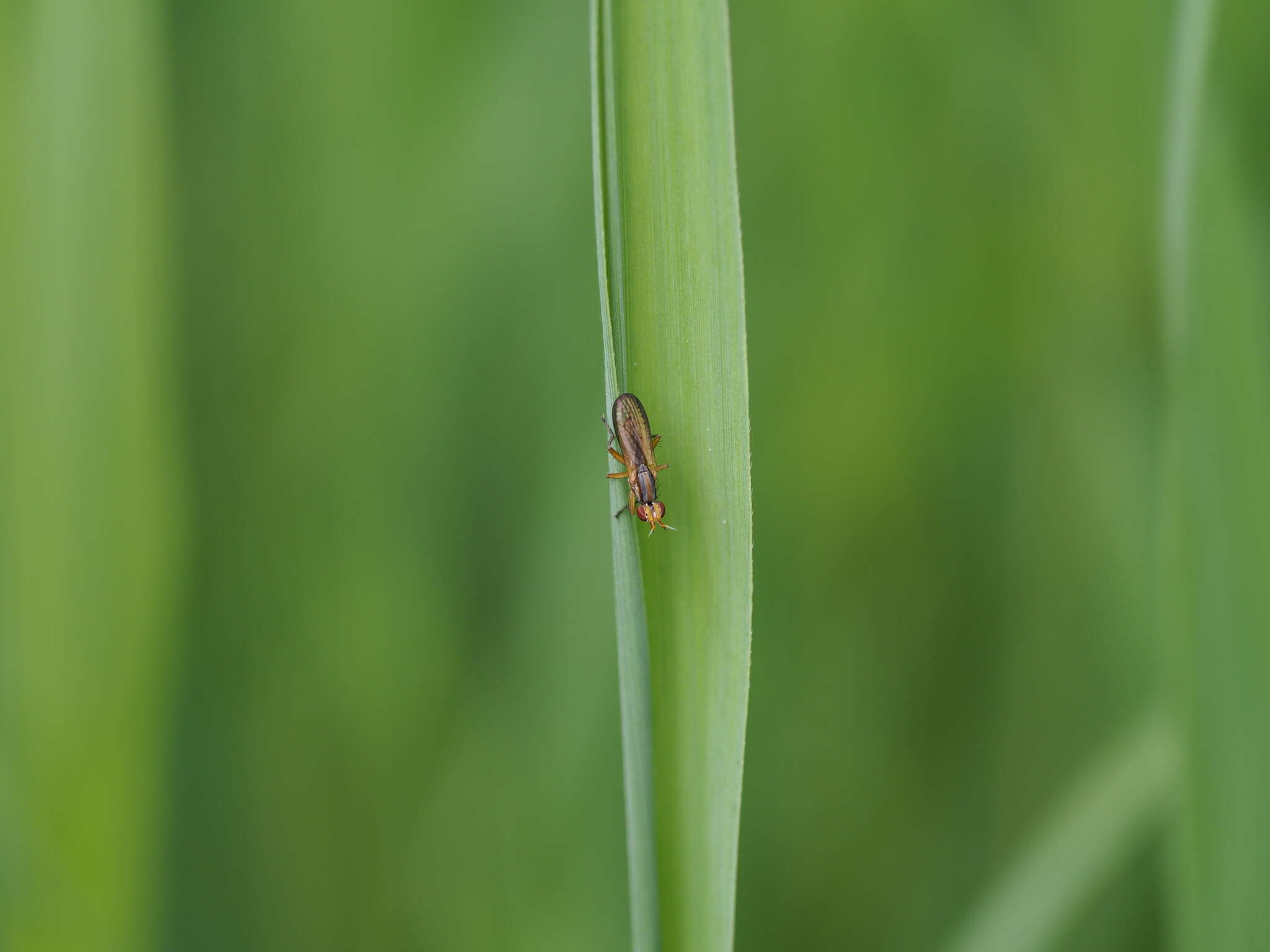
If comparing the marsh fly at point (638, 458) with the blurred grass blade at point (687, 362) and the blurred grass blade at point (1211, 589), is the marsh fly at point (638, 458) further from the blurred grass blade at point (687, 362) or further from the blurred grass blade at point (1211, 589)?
the blurred grass blade at point (1211, 589)

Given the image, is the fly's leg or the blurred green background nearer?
the fly's leg

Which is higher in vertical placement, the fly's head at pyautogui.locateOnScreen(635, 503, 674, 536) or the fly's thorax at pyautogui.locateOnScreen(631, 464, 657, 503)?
the fly's thorax at pyautogui.locateOnScreen(631, 464, 657, 503)

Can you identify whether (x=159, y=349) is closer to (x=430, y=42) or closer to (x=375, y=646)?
(x=375, y=646)

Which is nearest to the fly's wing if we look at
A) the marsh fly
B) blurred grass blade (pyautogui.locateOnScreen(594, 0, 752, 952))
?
the marsh fly

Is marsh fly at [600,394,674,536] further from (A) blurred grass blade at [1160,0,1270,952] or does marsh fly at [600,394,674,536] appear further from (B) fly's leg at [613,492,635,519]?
(A) blurred grass blade at [1160,0,1270,952]

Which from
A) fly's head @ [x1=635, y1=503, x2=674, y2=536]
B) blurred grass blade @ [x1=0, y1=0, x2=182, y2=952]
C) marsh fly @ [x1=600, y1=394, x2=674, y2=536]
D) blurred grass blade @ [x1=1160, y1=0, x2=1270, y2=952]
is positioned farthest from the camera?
blurred grass blade @ [x1=0, y1=0, x2=182, y2=952]

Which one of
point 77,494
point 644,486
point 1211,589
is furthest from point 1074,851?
point 77,494

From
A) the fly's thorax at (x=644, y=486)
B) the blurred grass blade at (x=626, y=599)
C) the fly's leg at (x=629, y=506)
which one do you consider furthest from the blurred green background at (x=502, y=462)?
the blurred grass blade at (x=626, y=599)

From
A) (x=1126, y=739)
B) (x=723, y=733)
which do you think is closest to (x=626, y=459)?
(x=723, y=733)

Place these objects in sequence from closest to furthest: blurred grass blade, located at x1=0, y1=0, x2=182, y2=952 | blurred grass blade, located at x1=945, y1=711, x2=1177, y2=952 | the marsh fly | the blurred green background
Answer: the marsh fly, blurred grass blade, located at x1=0, y1=0, x2=182, y2=952, the blurred green background, blurred grass blade, located at x1=945, y1=711, x2=1177, y2=952
